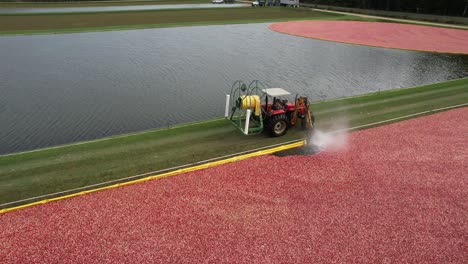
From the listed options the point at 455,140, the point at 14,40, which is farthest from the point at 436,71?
the point at 14,40

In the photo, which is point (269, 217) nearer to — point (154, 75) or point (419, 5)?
point (154, 75)

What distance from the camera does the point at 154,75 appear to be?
27.7 meters

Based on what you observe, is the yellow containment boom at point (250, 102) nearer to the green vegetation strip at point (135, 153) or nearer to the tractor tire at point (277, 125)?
the tractor tire at point (277, 125)

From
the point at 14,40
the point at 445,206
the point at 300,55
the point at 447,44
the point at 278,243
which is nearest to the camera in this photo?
the point at 278,243

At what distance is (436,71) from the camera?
102 feet

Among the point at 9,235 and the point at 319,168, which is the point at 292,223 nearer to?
the point at 319,168

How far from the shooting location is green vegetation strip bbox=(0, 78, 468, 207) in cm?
1303

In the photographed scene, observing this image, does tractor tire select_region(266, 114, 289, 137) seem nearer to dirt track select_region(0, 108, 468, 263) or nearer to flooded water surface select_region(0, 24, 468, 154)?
dirt track select_region(0, 108, 468, 263)

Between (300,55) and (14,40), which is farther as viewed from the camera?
(14,40)

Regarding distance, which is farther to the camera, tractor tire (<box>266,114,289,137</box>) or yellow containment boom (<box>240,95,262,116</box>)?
tractor tire (<box>266,114,289,137</box>)

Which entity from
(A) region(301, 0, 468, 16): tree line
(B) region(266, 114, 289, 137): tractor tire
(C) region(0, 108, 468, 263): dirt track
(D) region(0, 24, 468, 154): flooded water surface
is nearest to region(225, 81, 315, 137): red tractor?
(B) region(266, 114, 289, 137): tractor tire

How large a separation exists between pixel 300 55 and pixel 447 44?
21502 mm

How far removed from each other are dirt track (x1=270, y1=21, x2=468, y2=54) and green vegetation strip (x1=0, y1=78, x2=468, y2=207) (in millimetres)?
25467

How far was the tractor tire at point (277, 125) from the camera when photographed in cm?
1656
